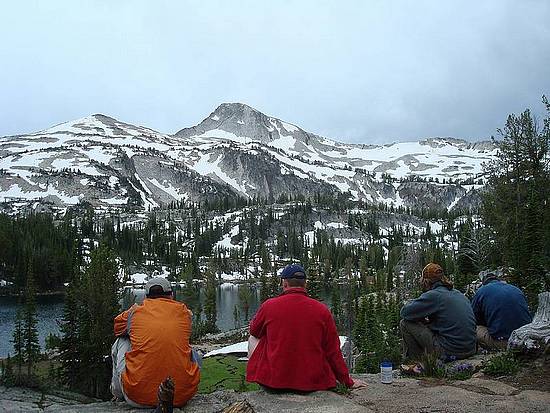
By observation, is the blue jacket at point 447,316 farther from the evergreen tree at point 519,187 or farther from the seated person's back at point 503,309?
the evergreen tree at point 519,187

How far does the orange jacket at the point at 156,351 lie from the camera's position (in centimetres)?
618

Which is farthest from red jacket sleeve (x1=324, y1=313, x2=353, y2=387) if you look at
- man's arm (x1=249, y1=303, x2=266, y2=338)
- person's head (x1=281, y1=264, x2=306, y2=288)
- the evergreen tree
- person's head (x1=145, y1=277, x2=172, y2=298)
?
the evergreen tree

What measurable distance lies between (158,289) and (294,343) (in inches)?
78.5

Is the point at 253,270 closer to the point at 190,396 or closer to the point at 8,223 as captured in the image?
the point at 8,223

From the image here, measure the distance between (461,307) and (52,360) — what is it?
44.7 metres

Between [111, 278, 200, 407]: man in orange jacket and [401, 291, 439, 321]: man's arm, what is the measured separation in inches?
155

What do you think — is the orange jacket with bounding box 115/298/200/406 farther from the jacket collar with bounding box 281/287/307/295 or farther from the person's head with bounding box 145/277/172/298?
the jacket collar with bounding box 281/287/307/295

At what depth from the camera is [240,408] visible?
623 centimetres

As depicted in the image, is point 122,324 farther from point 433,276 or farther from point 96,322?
point 96,322

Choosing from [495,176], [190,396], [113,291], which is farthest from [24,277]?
[190,396]

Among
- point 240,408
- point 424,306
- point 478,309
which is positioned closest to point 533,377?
point 424,306

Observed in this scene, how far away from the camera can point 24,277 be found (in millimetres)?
102438

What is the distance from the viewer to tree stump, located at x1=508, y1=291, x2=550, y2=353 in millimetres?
7652

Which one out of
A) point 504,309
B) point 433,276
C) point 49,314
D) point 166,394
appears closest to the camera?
point 166,394
